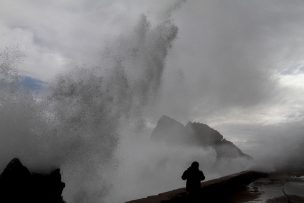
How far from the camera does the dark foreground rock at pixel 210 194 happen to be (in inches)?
316

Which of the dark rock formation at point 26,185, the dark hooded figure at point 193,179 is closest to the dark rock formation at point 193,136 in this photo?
the dark hooded figure at point 193,179

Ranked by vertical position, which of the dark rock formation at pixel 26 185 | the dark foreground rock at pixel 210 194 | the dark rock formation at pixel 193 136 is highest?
the dark rock formation at pixel 193 136

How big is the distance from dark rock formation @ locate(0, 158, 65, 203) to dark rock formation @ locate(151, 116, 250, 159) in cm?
8584

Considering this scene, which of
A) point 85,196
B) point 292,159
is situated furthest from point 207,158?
point 85,196

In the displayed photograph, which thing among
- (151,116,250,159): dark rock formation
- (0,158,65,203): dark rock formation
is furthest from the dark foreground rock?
(151,116,250,159): dark rock formation

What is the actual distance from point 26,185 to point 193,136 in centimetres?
9120

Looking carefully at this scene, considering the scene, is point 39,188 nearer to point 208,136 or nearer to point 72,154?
point 72,154

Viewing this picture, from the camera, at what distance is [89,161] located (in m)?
24.8

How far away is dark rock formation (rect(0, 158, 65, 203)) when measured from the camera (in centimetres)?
737

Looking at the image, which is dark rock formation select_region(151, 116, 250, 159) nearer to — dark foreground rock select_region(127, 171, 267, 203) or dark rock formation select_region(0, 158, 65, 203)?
dark foreground rock select_region(127, 171, 267, 203)

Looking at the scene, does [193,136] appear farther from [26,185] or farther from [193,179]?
[26,185]

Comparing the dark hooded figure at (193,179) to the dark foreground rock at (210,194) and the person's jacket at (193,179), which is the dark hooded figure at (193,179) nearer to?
the person's jacket at (193,179)

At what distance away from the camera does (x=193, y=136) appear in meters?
97.2

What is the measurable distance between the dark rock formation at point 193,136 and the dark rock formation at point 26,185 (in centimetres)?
8584
